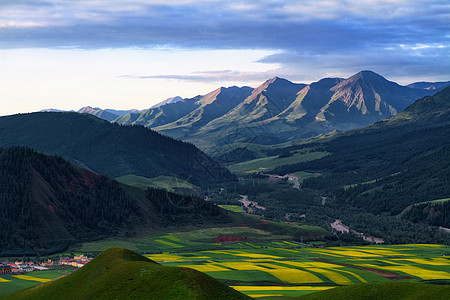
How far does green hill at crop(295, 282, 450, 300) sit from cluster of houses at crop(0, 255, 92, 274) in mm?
118108

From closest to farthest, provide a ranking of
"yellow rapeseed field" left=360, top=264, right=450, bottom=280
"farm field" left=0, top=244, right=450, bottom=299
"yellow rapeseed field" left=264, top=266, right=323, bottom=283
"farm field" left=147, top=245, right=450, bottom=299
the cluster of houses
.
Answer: "farm field" left=0, top=244, right=450, bottom=299 → "farm field" left=147, top=245, right=450, bottom=299 → "yellow rapeseed field" left=264, top=266, right=323, bottom=283 → the cluster of houses → "yellow rapeseed field" left=360, top=264, right=450, bottom=280

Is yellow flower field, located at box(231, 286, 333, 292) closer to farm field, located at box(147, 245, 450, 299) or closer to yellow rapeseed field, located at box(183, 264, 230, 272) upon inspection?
farm field, located at box(147, 245, 450, 299)

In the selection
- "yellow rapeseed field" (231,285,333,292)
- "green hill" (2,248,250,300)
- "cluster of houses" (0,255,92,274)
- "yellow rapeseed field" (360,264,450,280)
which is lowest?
"yellow rapeseed field" (360,264,450,280)

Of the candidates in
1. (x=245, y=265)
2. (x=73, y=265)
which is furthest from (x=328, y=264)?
(x=73, y=265)

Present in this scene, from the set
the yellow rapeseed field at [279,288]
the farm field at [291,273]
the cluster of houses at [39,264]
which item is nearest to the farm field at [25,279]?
the farm field at [291,273]

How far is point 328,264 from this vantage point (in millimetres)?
186000

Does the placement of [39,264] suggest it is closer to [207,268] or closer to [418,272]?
[207,268]

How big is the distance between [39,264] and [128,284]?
117649mm

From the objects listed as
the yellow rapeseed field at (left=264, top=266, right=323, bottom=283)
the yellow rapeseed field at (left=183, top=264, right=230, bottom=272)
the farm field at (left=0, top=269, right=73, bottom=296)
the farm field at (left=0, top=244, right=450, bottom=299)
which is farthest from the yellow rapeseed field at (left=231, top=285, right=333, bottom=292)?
the farm field at (left=0, top=269, right=73, bottom=296)

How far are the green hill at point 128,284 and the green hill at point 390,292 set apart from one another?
13.8m

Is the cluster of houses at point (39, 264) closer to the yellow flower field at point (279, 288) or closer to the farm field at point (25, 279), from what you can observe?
the farm field at point (25, 279)

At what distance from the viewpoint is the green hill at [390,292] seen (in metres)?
66.0

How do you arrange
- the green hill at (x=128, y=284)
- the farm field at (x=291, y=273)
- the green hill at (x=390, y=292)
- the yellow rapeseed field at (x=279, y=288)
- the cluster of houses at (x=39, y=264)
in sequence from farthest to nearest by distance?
the cluster of houses at (x=39, y=264) < the farm field at (x=291, y=273) < the yellow rapeseed field at (x=279, y=288) < the green hill at (x=128, y=284) < the green hill at (x=390, y=292)

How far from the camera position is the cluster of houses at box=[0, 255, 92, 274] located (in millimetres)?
165625
